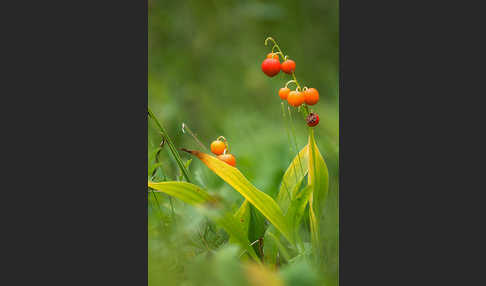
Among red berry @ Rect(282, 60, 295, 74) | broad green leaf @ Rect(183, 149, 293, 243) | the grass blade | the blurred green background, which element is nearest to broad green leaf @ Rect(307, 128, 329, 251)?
the blurred green background

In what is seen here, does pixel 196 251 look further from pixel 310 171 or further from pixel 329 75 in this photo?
pixel 329 75

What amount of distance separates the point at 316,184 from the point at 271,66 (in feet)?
1.34

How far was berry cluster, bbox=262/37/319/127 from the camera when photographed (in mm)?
1821

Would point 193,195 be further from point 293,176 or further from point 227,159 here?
point 293,176

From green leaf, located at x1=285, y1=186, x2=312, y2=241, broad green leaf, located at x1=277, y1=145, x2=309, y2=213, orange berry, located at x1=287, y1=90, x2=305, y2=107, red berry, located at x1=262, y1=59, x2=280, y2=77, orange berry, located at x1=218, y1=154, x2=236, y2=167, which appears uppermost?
red berry, located at x1=262, y1=59, x2=280, y2=77

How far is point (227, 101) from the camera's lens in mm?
2789

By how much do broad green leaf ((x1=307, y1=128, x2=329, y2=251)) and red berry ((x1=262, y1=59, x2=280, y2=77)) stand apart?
10.1 inches

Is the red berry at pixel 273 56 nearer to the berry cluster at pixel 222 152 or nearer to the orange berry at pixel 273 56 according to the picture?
the orange berry at pixel 273 56

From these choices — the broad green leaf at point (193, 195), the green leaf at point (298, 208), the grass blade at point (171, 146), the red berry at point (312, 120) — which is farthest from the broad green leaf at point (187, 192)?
the red berry at point (312, 120)

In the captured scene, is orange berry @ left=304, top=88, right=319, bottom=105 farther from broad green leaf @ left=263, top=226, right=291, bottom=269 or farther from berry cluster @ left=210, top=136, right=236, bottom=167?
broad green leaf @ left=263, top=226, right=291, bottom=269

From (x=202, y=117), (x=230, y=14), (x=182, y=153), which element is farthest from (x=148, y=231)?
(x=230, y=14)

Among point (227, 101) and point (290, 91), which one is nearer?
point (290, 91)

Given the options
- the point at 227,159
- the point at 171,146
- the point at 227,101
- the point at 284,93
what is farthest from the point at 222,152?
the point at 227,101

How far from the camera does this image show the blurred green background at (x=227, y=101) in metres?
1.79
